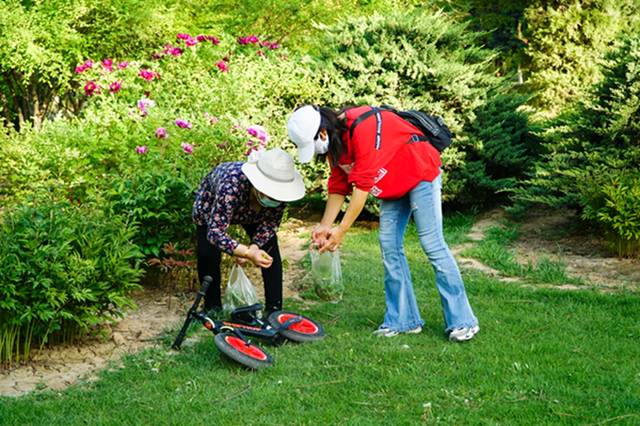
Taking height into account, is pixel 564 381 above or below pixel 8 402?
above

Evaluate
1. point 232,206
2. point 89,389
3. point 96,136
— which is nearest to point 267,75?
point 96,136

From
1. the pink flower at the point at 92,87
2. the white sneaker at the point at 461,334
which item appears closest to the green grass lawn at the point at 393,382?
the white sneaker at the point at 461,334

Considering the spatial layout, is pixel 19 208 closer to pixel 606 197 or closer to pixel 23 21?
pixel 606 197

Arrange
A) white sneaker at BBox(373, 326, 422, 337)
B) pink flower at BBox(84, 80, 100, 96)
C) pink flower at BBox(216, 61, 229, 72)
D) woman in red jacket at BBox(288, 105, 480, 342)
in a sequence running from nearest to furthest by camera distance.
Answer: woman in red jacket at BBox(288, 105, 480, 342) < white sneaker at BBox(373, 326, 422, 337) < pink flower at BBox(84, 80, 100, 96) < pink flower at BBox(216, 61, 229, 72)

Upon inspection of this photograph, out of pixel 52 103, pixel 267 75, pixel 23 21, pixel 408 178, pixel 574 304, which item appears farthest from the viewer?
pixel 52 103

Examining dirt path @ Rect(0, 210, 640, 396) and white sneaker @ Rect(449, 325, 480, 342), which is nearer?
dirt path @ Rect(0, 210, 640, 396)

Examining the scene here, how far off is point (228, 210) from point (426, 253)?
1184mm

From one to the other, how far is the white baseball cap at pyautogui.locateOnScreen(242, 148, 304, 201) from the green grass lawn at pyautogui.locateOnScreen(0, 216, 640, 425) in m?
0.90

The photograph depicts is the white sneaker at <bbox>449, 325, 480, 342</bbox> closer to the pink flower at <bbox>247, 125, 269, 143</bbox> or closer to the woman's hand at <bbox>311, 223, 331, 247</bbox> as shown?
the woman's hand at <bbox>311, 223, 331, 247</bbox>

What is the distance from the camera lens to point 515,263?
6594 mm

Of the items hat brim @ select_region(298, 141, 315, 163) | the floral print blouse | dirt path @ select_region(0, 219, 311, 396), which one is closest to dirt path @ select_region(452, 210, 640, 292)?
dirt path @ select_region(0, 219, 311, 396)


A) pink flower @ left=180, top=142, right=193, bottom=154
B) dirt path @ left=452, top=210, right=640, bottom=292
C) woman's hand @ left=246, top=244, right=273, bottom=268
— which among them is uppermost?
pink flower @ left=180, top=142, right=193, bottom=154

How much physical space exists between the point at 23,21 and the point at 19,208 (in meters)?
5.66

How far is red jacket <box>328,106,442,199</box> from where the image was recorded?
13.5 feet
